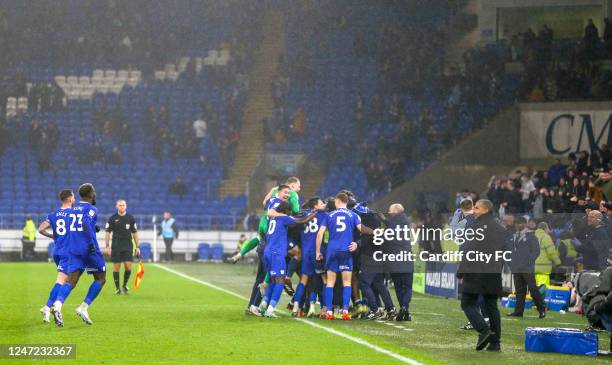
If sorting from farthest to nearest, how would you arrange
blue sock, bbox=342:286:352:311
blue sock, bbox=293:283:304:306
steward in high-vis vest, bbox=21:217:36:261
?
steward in high-vis vest, bbox=21:217:36:261 → blue sock, bbox=293:283:304:306 → blue sock, bbox=342:286:352:311

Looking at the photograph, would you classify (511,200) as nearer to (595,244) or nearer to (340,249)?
(595,244)

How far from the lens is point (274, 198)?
18.8 meters

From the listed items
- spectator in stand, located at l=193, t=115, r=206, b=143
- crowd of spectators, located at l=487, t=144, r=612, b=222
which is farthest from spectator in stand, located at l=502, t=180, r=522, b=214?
spectator in stand, located at l=193, t=115, r=206, b=143

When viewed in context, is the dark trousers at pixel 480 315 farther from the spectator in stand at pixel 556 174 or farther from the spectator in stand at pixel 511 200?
the spectator in stand at pixel 556 174

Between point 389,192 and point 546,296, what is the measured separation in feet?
59.4

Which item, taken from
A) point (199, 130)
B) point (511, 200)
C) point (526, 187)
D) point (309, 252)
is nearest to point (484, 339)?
point (309, 252)

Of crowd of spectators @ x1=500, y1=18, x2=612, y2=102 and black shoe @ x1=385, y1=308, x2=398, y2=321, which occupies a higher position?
crowd of spectators @ x1=500, y1=18, x2=612, y2=102

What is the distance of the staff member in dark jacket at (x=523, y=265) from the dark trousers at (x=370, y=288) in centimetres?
328

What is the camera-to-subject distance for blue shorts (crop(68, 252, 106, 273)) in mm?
17016

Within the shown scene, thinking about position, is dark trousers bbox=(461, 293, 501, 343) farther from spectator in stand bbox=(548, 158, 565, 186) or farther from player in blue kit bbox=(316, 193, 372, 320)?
spectator in stand bbox=(548, 158, 565, 186)

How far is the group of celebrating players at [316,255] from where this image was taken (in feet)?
61.4

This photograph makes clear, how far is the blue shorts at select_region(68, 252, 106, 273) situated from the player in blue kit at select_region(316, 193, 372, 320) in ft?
12.0

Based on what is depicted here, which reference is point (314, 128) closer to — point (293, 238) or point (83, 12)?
point (83, 12)

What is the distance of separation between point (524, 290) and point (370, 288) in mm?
3592
